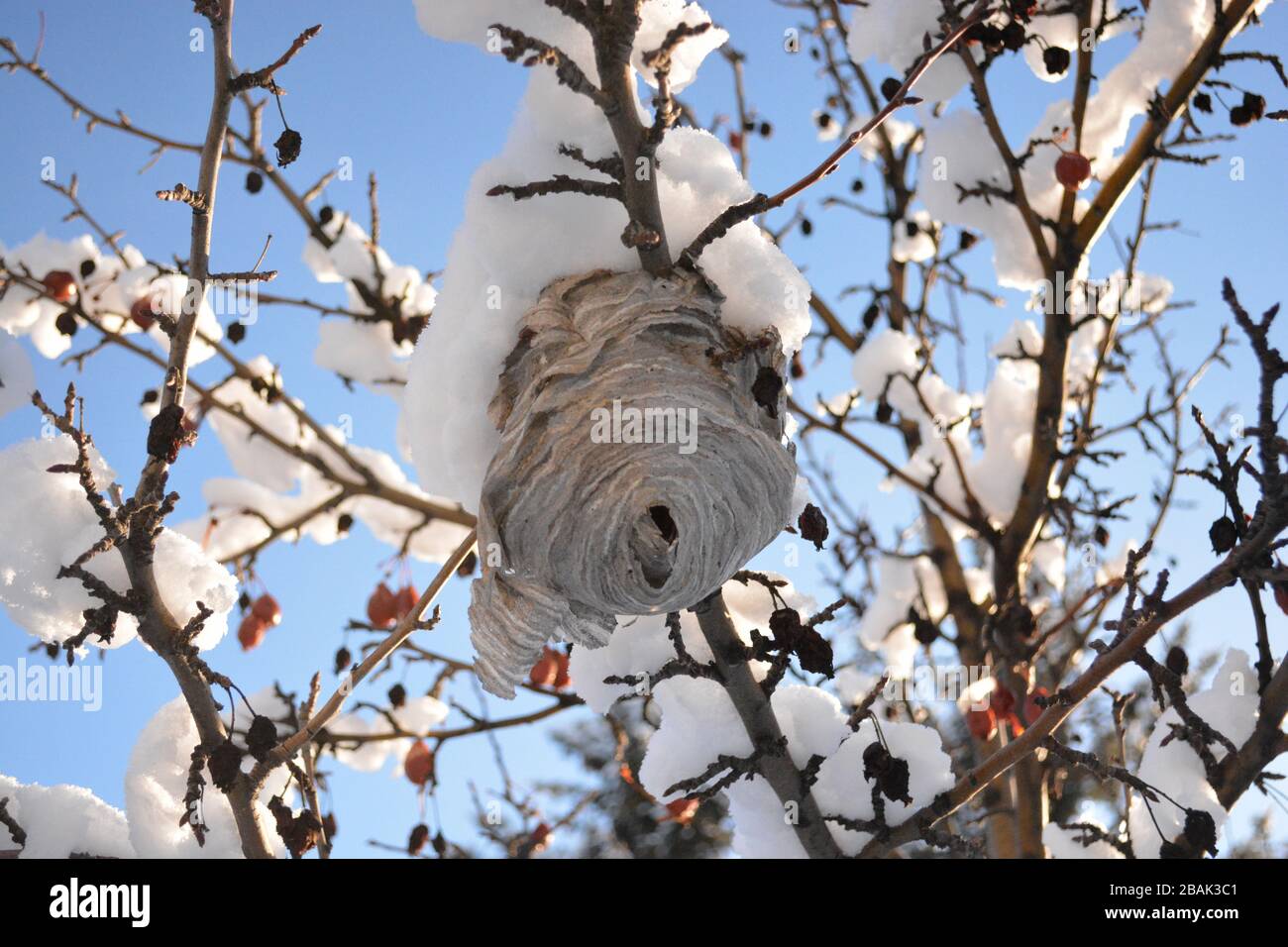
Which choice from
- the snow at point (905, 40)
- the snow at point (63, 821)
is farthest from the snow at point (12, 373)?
the snow at point (905, 40)

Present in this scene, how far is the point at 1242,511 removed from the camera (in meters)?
2.35

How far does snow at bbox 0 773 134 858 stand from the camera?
2.47 metres

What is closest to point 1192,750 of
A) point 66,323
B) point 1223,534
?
point 1223,534

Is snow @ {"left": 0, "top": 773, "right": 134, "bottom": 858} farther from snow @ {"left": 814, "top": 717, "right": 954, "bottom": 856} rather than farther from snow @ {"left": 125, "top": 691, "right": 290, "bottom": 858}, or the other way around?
snow @ {"left": 814, "top": 717, "right": 954, "bottom": 856}

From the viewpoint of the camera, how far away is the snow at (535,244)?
2021 mm

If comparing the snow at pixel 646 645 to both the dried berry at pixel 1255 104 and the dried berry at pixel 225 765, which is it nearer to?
the dried berry at pixel 225 765

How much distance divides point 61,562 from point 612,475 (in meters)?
1.20

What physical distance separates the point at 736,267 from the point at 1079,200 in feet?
9.13

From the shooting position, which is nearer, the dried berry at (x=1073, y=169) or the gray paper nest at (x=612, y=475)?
the gray paper nest at (x=612, y=475)

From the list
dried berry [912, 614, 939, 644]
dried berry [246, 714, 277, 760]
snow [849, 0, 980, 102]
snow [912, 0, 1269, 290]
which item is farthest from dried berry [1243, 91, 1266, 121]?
dried berry [246, 714, 277, 760]

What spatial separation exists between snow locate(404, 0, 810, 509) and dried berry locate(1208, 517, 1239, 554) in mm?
1075

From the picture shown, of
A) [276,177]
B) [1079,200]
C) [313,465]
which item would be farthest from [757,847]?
[276,177]

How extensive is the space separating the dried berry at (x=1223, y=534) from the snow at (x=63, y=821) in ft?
8.41
